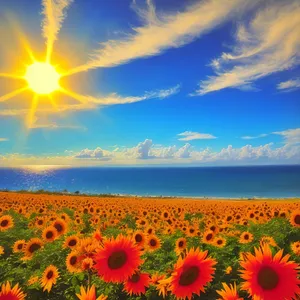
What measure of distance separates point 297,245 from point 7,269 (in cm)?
513

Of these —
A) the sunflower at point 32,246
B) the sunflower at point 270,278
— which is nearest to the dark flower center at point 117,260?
the sunflower at point 270,278

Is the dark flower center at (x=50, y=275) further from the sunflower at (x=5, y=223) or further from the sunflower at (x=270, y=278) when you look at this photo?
the sunflower at (x=5, y=223)

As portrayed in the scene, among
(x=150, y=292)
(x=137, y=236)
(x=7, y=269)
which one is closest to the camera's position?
(x=150, y=292)

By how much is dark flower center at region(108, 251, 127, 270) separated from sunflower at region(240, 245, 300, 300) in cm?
89

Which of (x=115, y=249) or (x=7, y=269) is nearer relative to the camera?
(x=115, y=249)

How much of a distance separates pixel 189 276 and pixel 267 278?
0.49m

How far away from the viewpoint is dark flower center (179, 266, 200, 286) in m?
2.33

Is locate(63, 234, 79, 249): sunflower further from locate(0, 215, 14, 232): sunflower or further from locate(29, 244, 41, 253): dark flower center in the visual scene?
locate(0, 215, 14, 232): sunflower

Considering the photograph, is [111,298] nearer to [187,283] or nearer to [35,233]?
[187,283]

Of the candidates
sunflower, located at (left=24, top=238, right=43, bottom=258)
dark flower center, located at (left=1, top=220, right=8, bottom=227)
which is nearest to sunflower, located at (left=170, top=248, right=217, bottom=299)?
sunflower, located at (left=24, top=238, right=43, bottom=258)

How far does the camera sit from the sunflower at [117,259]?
2582mm

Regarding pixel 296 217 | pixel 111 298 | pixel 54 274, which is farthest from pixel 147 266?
pixel 296 217

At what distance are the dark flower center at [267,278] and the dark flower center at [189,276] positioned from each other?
403mm

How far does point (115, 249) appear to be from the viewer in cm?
263
